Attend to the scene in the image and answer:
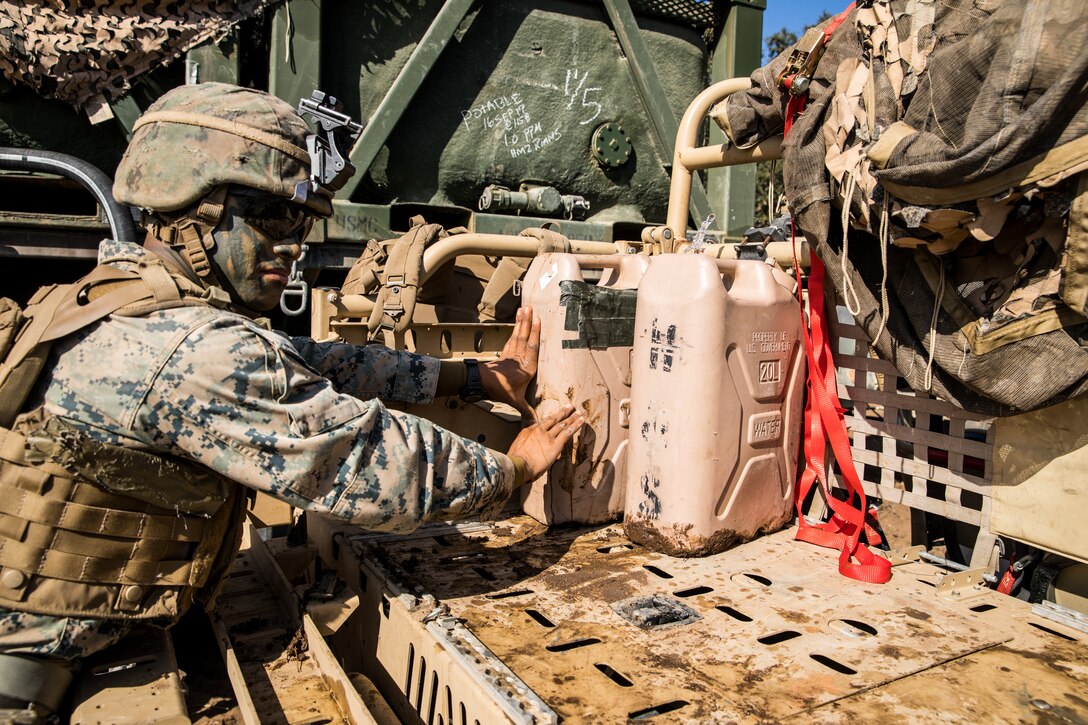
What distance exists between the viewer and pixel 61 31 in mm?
3951

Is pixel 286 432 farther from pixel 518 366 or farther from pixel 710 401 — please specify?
pixel 710 401

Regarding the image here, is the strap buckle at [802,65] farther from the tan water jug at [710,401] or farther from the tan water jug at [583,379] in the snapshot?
the tan water jug at [583,379]

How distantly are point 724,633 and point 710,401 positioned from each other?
578mm

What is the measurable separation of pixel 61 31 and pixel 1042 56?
13.8ft

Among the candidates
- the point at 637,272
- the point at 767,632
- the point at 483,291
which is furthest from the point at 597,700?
the point at 483,291

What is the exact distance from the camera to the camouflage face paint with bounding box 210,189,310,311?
1830 mm

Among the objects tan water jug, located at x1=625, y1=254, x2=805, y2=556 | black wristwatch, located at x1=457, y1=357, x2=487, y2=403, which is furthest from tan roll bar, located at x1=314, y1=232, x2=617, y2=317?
tan water jug, located at x1=625, y1=254, x2=805, y2=556

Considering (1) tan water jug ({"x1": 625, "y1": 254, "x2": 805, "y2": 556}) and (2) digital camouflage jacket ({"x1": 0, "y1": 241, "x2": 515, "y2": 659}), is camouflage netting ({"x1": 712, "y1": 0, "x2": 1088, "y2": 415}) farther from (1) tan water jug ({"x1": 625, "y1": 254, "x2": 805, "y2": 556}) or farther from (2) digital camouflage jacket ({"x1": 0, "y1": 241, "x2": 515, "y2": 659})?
(2) digital camouflage jacket ({"x1": 0, "y1": 241, "x2": 515, "y2": 659})

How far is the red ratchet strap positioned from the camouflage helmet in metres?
1.26

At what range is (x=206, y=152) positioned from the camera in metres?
1.76

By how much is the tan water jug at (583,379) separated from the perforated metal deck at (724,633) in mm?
151

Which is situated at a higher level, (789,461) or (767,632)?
(789,461)

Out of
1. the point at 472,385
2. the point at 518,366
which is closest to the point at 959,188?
the point at 518,366

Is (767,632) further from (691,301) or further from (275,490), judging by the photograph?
(275,490)
